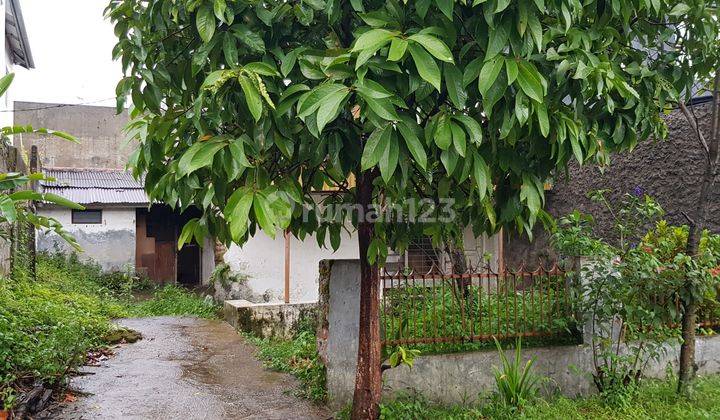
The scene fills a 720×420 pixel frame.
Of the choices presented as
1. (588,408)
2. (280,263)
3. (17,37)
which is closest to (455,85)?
(588,408)

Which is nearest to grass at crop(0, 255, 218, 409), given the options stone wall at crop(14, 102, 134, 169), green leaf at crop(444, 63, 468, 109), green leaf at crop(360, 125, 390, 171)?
green leaf at crop(360, 125, 390, 171)

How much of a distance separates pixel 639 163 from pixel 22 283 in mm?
8403

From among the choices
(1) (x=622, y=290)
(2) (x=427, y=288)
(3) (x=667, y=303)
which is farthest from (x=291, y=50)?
(3) (x=667, y=303)

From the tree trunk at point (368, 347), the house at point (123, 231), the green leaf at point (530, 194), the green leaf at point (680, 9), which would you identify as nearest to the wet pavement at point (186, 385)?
the tree trunk at point (368, 347)

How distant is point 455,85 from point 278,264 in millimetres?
7457

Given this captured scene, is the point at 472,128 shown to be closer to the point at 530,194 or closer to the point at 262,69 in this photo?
the point at 530,194

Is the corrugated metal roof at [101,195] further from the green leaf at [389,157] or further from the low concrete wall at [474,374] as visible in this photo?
the green leaf at [389,157]

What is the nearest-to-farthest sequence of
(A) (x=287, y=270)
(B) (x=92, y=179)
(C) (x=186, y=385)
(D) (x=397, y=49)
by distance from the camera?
(D) (x=397, y=49) → (C) (x=186, y=385) → (A) (x=287, y=270) → (B) (x=92, y=179)

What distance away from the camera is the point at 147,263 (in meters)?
14.4

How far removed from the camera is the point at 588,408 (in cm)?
447

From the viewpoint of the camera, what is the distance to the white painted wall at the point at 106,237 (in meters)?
13.2

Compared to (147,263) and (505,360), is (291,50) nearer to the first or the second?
(505,360)

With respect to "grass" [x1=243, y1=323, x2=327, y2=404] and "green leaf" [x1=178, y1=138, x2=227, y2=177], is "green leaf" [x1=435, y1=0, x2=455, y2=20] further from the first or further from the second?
"grass" [x1=243, y1=323, x2=327, y2=404]

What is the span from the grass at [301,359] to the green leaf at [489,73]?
10.1ft
